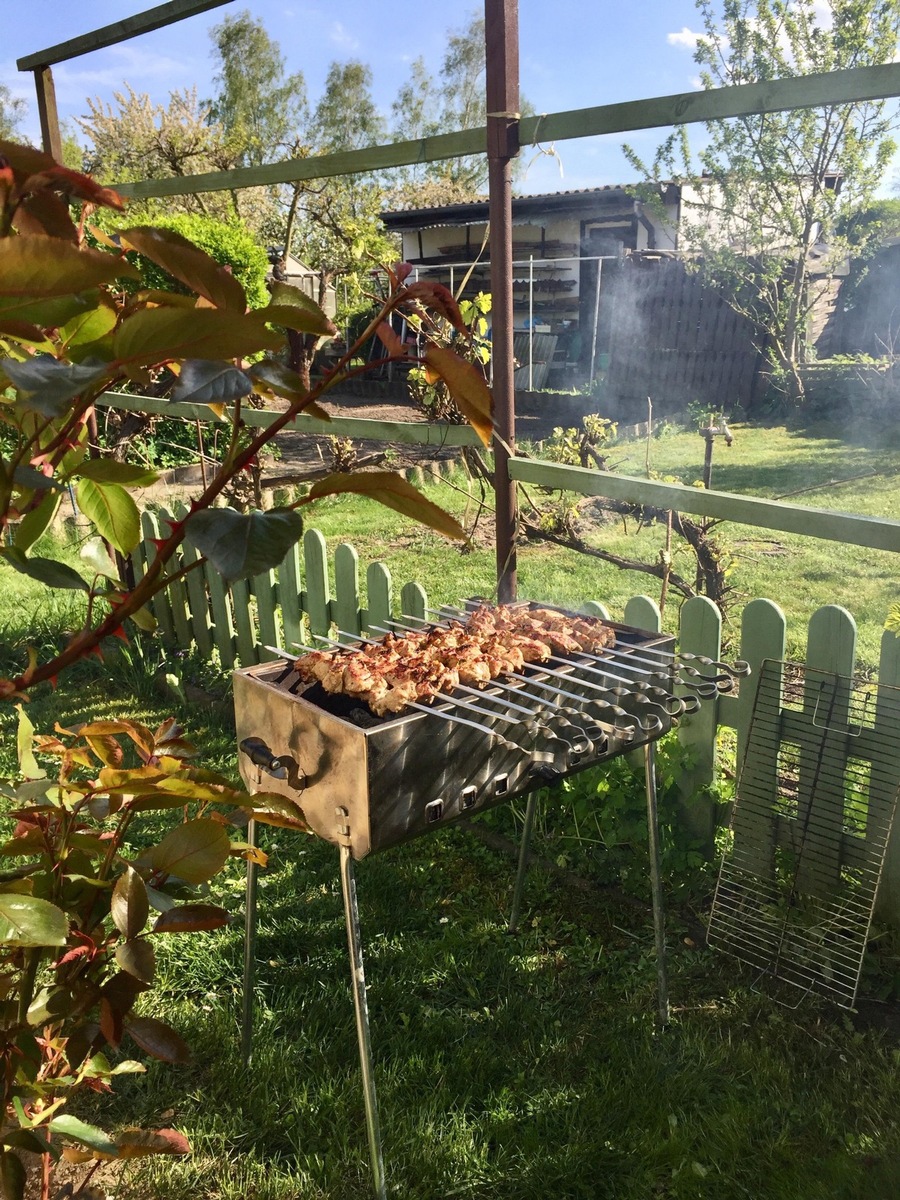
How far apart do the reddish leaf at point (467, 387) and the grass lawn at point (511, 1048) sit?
1.65m

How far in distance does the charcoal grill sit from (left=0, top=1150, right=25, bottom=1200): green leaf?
676 millimetres

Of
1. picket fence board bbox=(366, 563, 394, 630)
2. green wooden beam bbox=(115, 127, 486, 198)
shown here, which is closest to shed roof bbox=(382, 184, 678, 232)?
green wooden beam bbox=(115, 127, 486, 198)

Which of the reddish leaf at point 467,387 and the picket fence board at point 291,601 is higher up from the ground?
Answer: the reddish leaf at point 467,387

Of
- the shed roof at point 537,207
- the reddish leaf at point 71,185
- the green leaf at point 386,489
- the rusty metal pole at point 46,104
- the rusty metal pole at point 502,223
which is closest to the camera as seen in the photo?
the reddish leaf at point 71,185

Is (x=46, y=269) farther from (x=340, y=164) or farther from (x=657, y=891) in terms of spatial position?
(x=340, y=164)

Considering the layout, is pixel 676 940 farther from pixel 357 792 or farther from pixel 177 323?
pixel 177 323

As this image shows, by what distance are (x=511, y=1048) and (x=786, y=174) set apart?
563cm

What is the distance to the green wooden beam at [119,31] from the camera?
3.44 metres

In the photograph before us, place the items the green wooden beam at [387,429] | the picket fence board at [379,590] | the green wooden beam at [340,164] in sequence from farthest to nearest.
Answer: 1. the picket fence board at [379,590]
2. the green wooden beam at [387,429]
3. the green wooden beam at [340,164]

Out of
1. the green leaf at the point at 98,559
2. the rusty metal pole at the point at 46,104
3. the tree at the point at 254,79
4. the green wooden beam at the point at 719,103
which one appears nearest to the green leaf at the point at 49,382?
the green leaf at the point at 98,559

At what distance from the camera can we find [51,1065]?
1194 millimetres

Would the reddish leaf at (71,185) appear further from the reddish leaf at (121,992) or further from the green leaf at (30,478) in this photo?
the reddish leaf at (121,992)

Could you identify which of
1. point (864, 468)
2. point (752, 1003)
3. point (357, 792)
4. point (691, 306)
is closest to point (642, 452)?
point (691, 306)

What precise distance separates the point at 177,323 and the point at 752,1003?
7.29ft
